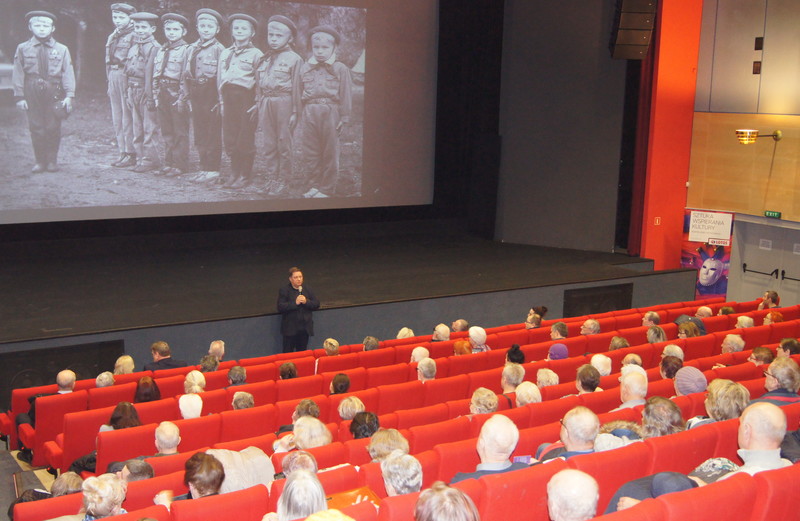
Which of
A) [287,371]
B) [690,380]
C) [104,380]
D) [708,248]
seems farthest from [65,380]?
[708,248]

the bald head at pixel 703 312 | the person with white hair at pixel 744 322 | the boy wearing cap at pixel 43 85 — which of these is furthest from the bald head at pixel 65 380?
the bald head at pixel 703 312

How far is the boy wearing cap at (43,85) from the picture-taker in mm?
11133

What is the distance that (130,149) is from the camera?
12.2m

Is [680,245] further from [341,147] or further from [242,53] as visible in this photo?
[242,53]

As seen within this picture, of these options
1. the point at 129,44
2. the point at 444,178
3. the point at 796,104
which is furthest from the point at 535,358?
the point at 444,178

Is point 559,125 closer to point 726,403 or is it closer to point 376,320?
point 376,320

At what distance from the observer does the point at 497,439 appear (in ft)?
12.6

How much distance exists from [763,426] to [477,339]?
3.98 m

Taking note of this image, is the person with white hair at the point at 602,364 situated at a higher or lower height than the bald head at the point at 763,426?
lower

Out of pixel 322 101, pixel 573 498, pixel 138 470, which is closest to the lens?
pixel 573 498

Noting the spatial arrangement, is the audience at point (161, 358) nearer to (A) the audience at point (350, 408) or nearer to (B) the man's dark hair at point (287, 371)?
(B) the man's dark hair at point (287, 371)

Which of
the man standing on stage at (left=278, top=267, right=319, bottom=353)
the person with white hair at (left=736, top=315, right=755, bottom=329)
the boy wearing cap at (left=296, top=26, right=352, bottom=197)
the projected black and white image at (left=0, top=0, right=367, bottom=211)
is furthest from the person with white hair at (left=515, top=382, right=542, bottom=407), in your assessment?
the boy wearing cap at (left=296, top=26, right=352, bottom=197)

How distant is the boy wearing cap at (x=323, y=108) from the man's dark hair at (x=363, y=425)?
9.50m

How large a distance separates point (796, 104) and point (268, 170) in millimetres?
8291
